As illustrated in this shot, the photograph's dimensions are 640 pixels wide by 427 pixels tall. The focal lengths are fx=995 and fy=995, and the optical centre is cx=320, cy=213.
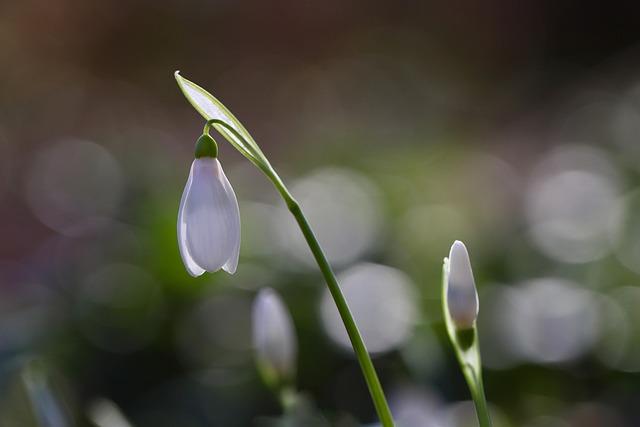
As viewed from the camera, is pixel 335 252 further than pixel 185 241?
Yes

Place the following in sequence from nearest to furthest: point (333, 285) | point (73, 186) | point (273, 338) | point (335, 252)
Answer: point (333, 285) < point (273, 338) < point (335, 252) < point (73, 186)

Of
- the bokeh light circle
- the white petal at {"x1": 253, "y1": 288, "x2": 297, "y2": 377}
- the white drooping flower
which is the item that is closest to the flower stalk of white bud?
the white drooping flower

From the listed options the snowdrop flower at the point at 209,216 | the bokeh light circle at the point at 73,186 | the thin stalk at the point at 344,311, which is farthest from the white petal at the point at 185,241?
the bokeh light circle at the point at 73,186

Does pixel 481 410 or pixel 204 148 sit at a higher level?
pixel 204 148

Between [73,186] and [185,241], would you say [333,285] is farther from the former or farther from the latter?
[73,186]

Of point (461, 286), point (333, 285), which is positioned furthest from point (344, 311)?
→ point (461, 286)
